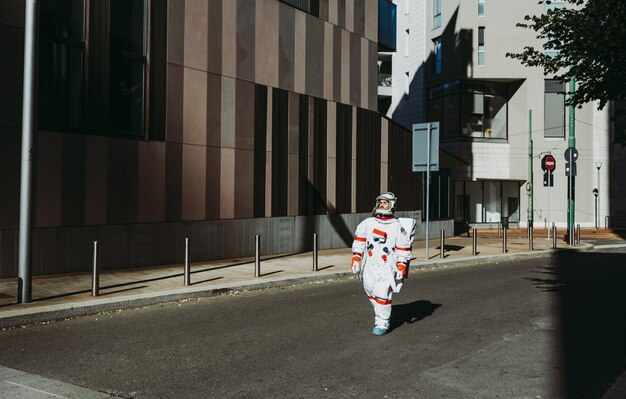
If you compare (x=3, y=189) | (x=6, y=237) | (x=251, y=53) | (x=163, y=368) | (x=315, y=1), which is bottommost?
(x=163, y=368)

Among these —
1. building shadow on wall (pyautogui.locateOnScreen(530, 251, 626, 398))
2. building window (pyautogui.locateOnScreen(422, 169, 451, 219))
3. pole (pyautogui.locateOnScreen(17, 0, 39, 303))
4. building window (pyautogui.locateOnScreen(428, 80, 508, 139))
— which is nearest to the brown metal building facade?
pole (pyautogui.locateOnScreen(17, 0, 39, 303))

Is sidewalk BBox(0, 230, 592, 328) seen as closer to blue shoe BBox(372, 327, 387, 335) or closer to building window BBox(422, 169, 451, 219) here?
blue shoe BBox(372, 327, 387, 335)

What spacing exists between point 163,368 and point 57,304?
3828 millimetres

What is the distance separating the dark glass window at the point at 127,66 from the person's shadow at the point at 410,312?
805 centimetres

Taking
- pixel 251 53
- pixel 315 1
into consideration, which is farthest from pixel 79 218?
pixel 315 1

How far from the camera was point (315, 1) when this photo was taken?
2053cm

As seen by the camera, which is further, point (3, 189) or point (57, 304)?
point (3, 189)

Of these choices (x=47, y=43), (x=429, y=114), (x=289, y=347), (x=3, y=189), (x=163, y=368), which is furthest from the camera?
(x=429, y=114)

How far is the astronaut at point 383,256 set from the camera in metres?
7.41

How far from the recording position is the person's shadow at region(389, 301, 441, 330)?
27.7 feet

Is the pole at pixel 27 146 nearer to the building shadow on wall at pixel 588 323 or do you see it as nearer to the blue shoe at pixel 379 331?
the blue shoe at pixel 379 331

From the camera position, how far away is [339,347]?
22.5 feet

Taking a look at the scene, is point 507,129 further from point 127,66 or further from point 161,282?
point 161,282

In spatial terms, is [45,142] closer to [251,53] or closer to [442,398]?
[251,53]
